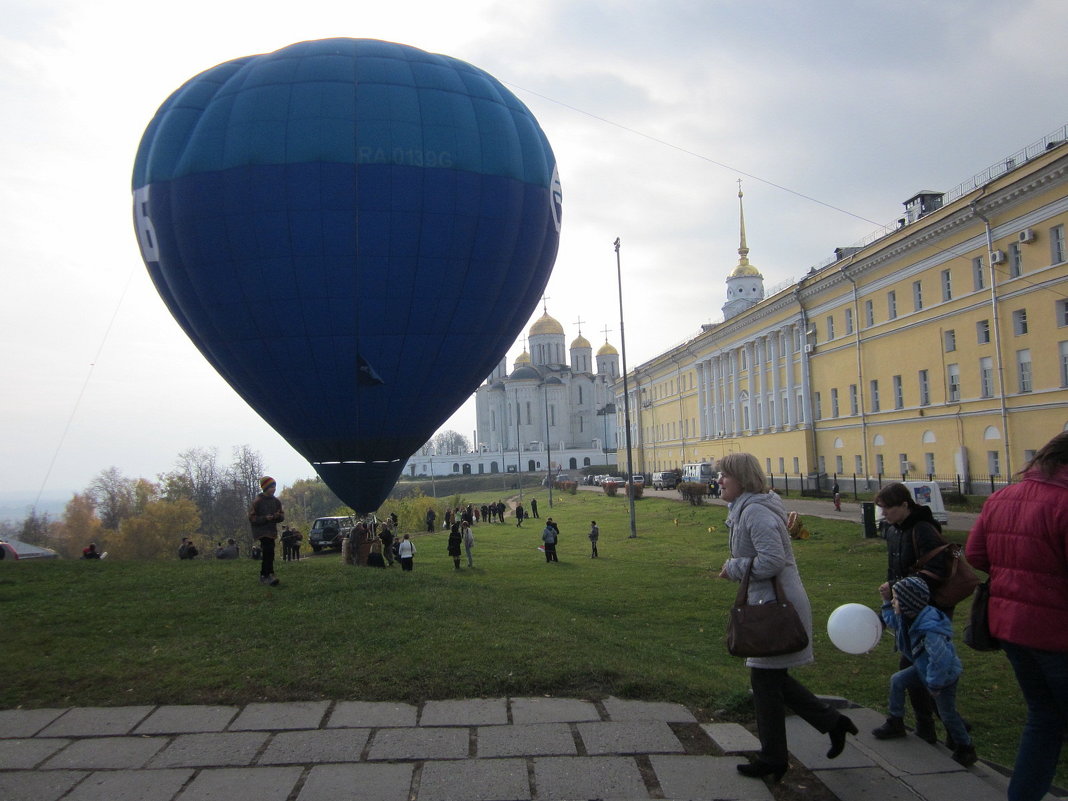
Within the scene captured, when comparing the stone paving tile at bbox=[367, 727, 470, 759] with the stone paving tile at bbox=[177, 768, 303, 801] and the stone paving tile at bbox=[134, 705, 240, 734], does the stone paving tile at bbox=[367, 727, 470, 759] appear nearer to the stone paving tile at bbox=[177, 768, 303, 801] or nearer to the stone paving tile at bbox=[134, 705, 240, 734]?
the stone paving tile at bbox=[177, 768, 303, 801]

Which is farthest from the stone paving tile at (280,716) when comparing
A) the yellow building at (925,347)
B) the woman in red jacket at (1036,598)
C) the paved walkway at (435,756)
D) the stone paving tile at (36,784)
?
the yellow building at (925,347)

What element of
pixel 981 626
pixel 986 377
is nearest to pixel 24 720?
pixel 981 626

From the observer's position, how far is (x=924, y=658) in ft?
17.6

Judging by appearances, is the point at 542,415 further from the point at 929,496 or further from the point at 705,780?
the point at 705,780

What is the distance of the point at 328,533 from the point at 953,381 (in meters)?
26.2

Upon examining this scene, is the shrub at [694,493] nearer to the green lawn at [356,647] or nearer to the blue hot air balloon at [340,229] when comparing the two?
the blue hot air balloon at [340,229]

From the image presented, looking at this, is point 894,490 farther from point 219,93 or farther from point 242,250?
point 219,93

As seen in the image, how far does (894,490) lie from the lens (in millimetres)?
5738

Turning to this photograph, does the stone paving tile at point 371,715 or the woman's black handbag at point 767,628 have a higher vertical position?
the woman's black handbag at point 767,628

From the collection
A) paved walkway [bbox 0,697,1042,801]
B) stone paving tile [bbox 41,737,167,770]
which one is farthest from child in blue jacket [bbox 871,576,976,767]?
stone paving tile [bbox 41,737,167,770]

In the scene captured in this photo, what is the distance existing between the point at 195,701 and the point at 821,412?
148 ft

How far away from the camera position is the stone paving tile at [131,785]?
4680 millimetres

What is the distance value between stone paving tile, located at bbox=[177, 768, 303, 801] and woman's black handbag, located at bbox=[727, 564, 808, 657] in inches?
104

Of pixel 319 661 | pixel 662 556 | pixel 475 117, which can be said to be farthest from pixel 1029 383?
pixel 319 661
